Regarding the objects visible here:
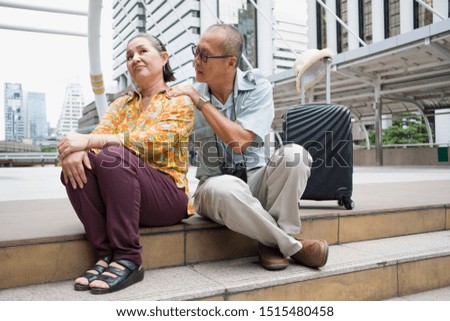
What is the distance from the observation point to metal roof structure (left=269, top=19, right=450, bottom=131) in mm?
9125

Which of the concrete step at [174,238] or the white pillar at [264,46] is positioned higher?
the white pillar at [264,46]

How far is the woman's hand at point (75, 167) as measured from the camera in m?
1.45

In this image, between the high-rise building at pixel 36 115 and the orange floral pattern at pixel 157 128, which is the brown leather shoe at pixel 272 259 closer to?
the orange floral pattern at pixel 157 128

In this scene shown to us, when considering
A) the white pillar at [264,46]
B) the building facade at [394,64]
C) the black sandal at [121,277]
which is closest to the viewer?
the black sandal at [121,277]

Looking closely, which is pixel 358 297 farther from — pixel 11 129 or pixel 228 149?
pixel 11 129

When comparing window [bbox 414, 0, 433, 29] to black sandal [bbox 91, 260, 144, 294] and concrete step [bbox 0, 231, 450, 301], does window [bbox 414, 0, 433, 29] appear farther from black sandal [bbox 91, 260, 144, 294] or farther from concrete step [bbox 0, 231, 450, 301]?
black sandal [bbox 91, 260, 144, 294]

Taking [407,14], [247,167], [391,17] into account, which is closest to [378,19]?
[391,17]

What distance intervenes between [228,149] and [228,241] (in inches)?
17.0

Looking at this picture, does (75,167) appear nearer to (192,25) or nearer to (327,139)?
(327,139)

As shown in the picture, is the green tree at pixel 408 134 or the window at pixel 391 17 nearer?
the green tree at pixel 408 134

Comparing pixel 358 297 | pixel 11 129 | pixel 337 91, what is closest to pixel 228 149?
pixel 358 297

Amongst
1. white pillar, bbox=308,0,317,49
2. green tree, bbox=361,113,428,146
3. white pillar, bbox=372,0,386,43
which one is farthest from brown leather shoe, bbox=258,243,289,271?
white pillar, bbox=308,0,317,49

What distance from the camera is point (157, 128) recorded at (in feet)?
5.47

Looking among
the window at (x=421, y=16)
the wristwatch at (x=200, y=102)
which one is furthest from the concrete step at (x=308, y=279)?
the window at (x=421, y=16)
